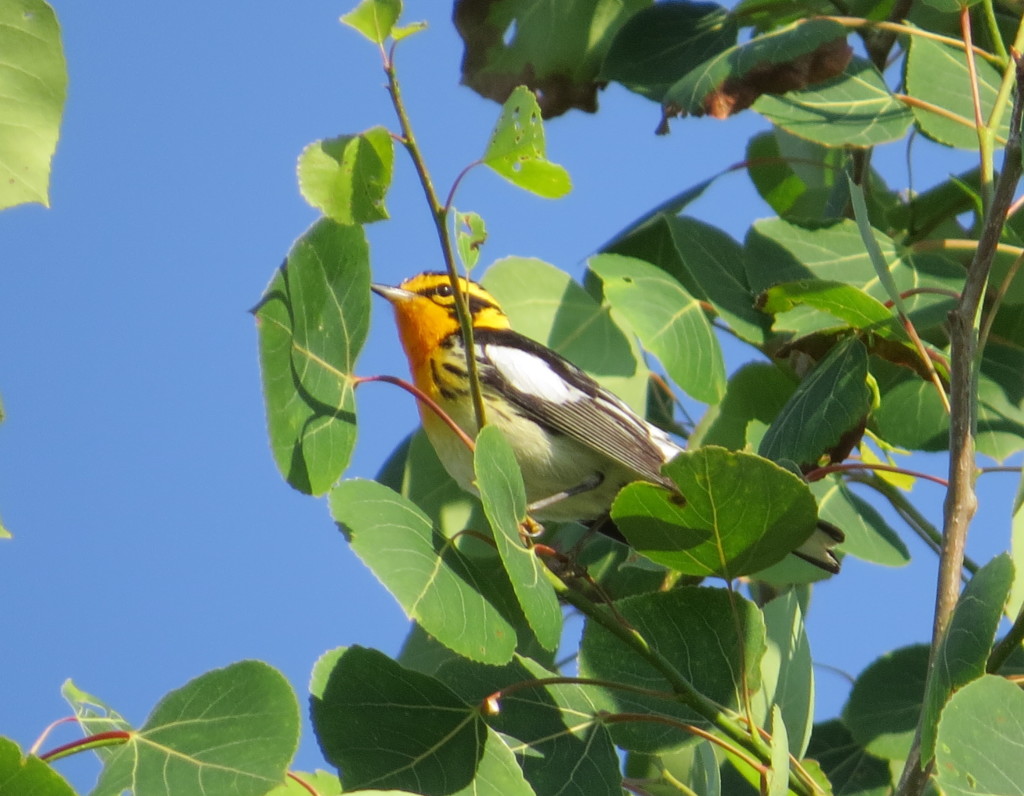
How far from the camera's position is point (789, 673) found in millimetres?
2324

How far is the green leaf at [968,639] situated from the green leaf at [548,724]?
0.53 metres

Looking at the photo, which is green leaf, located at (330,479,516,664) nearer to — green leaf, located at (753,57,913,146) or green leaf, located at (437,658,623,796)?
green leaf, located at (437,658,623,796)

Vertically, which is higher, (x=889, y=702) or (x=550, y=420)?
(x=550, y=420)

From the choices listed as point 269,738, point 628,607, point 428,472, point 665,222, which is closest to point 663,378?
point 665,222

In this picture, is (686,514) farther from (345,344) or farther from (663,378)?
(663,378)

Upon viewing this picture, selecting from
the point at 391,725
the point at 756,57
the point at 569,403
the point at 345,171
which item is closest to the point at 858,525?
the point at 569,403

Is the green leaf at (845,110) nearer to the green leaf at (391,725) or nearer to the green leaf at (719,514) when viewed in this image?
the green leaf at (719,514)

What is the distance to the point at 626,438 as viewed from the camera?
3217mm

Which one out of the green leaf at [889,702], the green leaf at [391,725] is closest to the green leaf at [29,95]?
the green leaf at [391,725]

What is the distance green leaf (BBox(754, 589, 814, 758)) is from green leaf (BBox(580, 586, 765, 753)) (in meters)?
0.20

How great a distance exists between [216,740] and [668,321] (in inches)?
56.8

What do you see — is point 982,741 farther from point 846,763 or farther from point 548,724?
point 846,763

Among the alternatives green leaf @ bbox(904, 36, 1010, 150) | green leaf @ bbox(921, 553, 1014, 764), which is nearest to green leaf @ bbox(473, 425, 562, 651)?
green leaf @ bbox(921, 553, 1014, 764)

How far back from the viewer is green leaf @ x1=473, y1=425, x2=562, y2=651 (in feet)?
5.78
